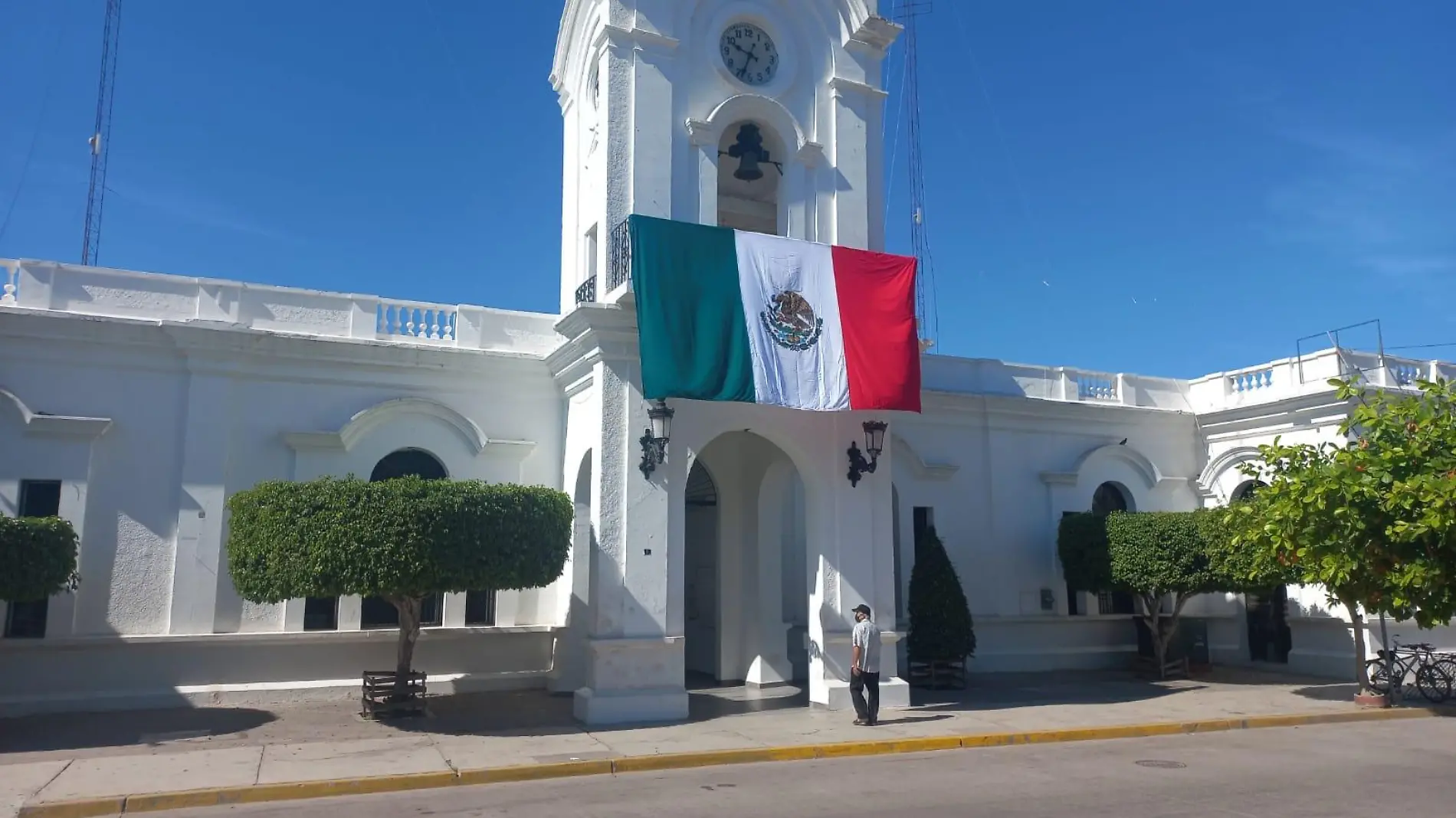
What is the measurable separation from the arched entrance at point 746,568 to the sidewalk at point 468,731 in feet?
4.19

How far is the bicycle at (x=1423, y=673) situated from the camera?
16516 millimetres

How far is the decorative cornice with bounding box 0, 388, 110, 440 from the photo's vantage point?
14.8 m

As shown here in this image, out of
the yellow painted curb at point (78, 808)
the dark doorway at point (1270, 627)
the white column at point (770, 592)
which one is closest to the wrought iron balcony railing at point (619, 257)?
the white column at point (770, 592)

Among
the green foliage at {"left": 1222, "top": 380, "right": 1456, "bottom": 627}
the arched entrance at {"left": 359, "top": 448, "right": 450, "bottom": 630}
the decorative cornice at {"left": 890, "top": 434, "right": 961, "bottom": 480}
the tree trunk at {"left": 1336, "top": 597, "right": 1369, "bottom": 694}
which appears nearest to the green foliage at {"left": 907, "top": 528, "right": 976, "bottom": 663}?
the decorative cornice at {"left": 890, "top": 434, "right": 961, "bottom": 480}

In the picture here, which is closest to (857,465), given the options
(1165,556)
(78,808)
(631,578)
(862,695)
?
(862,695)

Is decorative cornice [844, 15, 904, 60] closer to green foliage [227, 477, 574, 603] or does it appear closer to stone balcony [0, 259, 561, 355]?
stone balcony [0, 259, 561, 355]

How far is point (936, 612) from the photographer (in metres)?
18.2

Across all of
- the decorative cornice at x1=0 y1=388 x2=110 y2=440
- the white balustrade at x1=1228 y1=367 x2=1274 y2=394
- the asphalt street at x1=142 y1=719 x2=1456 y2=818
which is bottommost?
the asphalt street at x1=142 y1=719 x2=1456 y2=818

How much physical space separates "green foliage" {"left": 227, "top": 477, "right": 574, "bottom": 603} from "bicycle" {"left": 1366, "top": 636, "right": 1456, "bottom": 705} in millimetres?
12942

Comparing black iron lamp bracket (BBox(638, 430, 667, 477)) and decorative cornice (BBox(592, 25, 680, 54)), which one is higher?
decorative cornice (BBox(592, 25, 680, 54))

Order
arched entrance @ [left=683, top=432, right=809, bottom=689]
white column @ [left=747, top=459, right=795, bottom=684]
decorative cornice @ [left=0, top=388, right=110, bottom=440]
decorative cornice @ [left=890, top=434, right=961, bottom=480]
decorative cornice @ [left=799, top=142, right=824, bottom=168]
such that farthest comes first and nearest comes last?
decorative cornice @ [left=890, top=434, right=961, bottom=480]
arched entrance @ [left=683, top=432, right=809, bottom=689]
white column @ [left=747, top=459, right=795, bottom=684]
decorative cornice @ [left=799, top=142, right=824, bottom=168]
decorative cornice @ [left=0, top=388, right=110, bottom=440]

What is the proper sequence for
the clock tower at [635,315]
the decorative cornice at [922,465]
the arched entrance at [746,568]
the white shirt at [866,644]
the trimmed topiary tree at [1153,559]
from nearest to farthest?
the white shirt at [866,644] < the clock tower at [635,315] < the arched entrance at [746,568] < the trimmed topiary tree at [1153,559] < the decorative cornice at [922,465]

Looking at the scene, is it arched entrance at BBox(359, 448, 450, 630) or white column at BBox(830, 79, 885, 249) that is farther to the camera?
white column at BBox(830, 79, 885, 249)

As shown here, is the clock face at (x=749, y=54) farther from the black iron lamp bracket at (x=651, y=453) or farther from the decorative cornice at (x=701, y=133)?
the black iron lamp bracket at (x=651, y=453)
